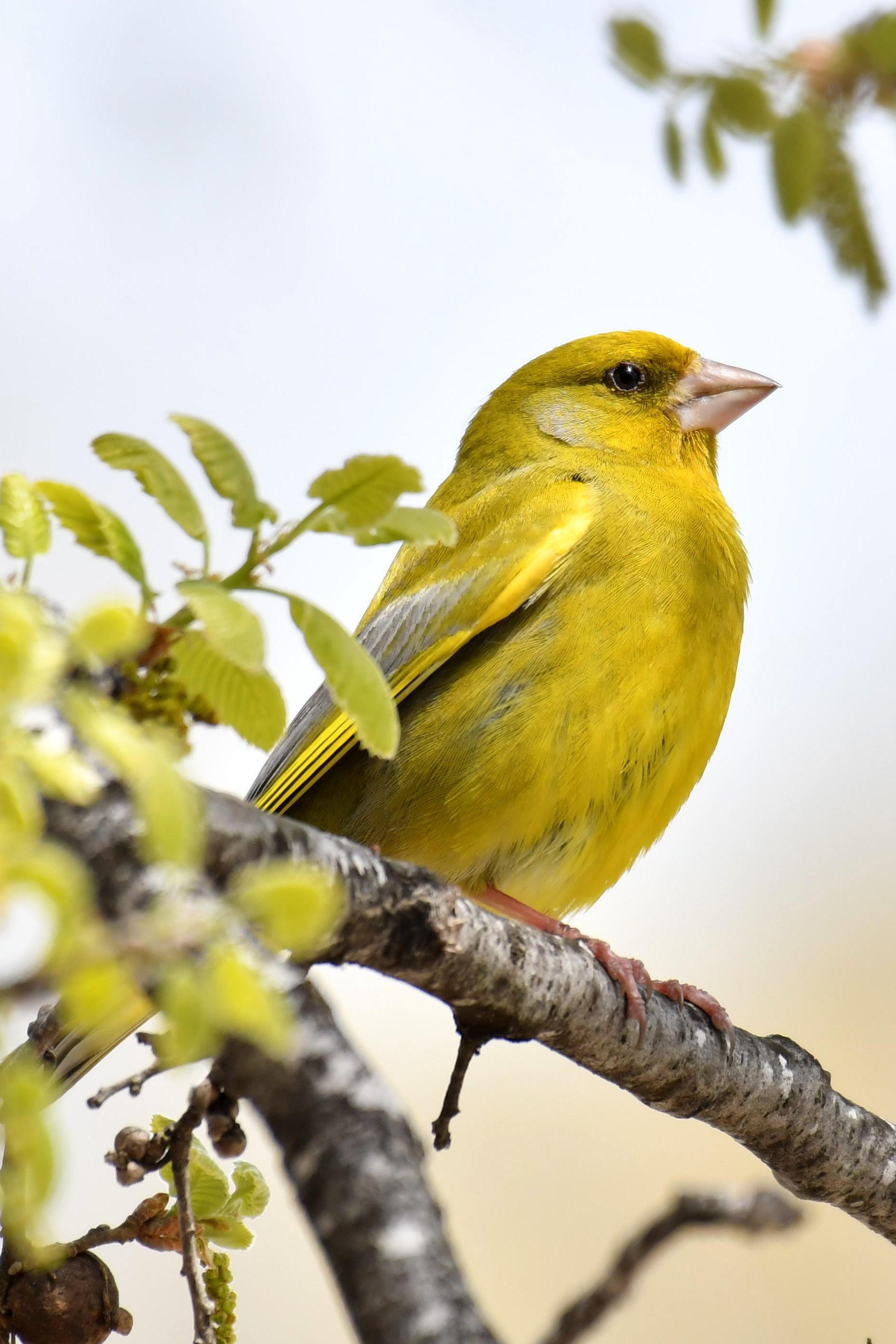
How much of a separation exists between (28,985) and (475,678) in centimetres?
251

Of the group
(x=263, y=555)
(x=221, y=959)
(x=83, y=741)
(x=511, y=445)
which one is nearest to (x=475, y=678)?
(x=511, y=445)

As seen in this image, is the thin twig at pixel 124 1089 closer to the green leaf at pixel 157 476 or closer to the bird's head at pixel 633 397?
the green leaf at pixel 157 476

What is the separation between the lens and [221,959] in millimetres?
737

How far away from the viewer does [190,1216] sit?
1742 millimetres

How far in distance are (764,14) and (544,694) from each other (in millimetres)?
2018

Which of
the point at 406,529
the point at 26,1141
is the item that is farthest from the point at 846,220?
the point at 26,1141

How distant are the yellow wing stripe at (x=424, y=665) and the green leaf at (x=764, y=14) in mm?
1968

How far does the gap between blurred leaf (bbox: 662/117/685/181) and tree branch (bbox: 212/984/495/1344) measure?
2.59ft

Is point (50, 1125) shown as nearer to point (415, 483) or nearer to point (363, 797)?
point (415, 483)

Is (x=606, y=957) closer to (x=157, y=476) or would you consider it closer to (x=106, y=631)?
(x=157, y=476)

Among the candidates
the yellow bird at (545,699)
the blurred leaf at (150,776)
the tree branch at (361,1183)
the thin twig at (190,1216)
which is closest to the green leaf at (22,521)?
the blurred leaf at (150,776)

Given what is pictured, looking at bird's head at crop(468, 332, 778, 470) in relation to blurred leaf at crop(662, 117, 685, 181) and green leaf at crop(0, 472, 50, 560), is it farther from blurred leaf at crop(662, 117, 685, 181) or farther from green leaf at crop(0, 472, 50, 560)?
green leaf at crop(0, 472, 50, 560)

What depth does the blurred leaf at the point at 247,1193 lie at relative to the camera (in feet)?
6.05

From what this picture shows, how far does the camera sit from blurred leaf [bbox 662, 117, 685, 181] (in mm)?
1250
